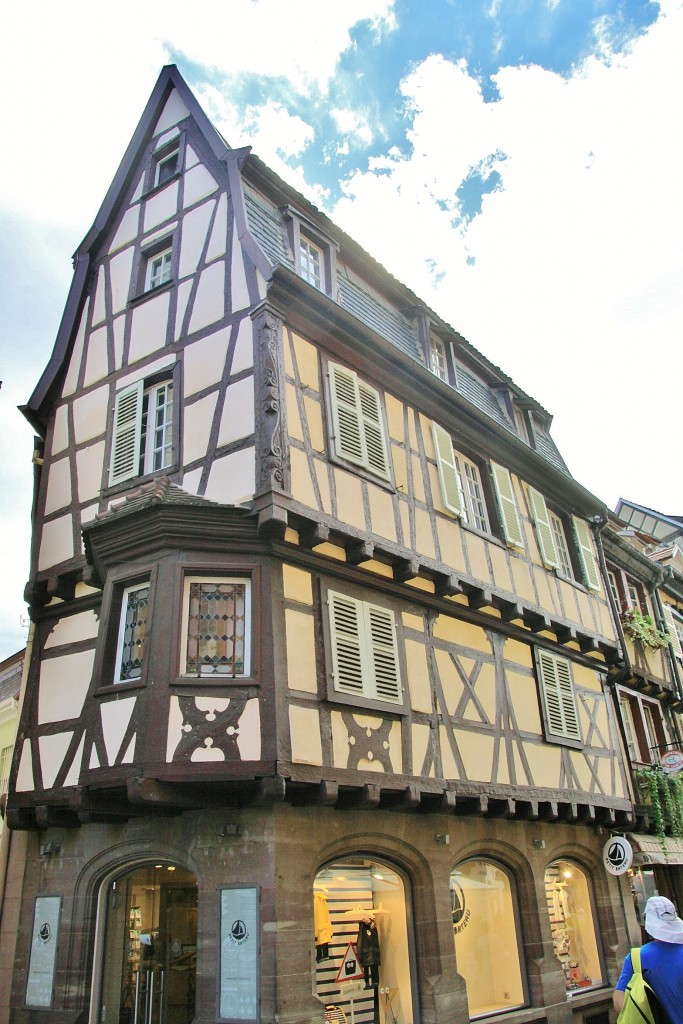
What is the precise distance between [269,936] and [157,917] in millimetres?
2646

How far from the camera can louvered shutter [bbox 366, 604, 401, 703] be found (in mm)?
9656

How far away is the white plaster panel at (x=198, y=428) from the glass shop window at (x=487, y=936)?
6.47 m

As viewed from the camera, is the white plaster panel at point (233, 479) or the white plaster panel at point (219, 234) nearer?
the white plaster panel at point (233, 479)

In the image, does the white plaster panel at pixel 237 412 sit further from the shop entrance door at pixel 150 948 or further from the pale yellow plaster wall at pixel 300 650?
the shop entrance door at pixel 150 948

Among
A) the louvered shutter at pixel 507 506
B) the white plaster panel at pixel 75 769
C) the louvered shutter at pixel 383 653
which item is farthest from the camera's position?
the louvered shutter at pixel 507 506

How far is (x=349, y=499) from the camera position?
33.1 feet

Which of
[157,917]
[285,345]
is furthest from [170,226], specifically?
[157,917]

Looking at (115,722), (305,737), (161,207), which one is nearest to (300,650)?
(305,737)

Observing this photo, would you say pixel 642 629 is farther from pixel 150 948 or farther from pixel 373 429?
pixel 150 948

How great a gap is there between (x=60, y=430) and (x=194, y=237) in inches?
137

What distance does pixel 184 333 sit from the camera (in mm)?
10992

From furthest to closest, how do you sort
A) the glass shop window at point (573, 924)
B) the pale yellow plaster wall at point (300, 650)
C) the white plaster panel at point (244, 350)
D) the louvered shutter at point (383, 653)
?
1. the glass shop window at point (573, 924)
2. the white plaster panel at point (244, 350)
3. the louvered shutter at point (383, 653)
4. the pale yellow plaster wall at point (300, 650)

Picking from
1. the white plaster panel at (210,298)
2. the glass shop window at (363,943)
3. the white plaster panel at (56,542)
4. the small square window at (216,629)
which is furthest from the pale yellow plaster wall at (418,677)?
the white plaster panel at (210,298)

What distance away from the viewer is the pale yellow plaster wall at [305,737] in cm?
826
